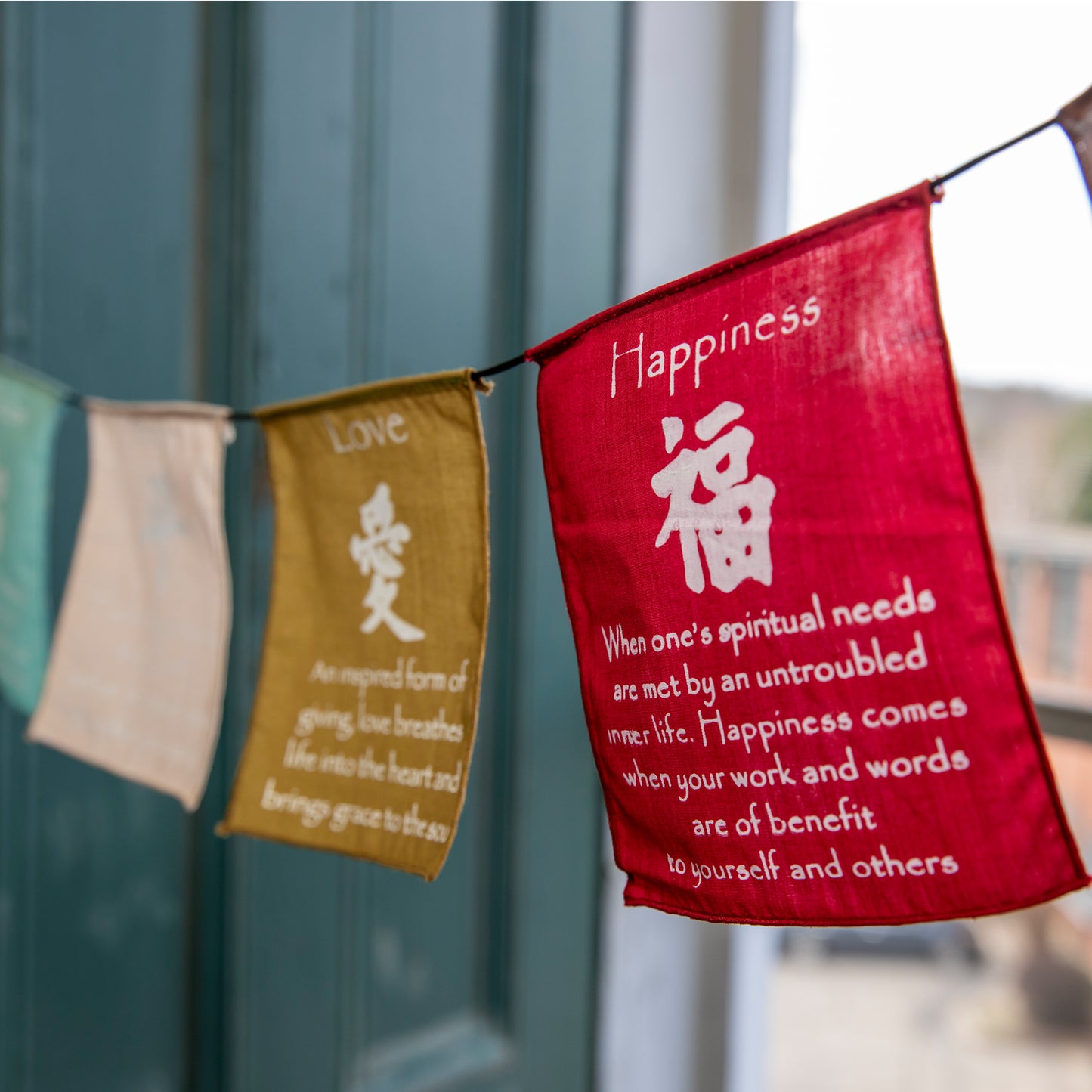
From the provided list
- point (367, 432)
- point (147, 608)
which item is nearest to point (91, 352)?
point (147, 608)

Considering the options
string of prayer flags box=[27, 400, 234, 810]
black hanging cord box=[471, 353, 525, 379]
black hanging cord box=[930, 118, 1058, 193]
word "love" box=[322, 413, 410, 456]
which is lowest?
string of prayer flags box=[27, 400, 234, 810]

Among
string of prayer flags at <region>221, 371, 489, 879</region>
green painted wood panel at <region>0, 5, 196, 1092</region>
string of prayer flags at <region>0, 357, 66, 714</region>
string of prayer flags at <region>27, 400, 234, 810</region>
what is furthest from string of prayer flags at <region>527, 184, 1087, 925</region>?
green painted wood panel at <region>0, 5, 196, 1092</region>

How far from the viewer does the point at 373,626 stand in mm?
685

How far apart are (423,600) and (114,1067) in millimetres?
783

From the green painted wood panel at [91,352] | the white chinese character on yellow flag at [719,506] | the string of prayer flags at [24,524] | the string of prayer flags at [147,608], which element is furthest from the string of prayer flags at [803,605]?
the green painted wood panel at [91,352]

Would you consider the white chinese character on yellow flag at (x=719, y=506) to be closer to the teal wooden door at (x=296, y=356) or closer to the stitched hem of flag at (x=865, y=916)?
the stitched hem of flag at (x=865, y=916)

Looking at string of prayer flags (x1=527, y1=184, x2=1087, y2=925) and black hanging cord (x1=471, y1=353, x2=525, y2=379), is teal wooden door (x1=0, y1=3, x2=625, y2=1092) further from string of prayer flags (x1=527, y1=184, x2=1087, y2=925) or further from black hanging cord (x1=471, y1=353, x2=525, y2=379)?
string of prayer flags (x1=527, y1=184, x2=1087, y2=925)

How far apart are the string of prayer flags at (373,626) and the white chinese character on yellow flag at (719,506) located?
6.3 inches

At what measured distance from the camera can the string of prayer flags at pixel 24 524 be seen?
82cm

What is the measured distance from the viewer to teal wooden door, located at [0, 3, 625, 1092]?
96 centimetres

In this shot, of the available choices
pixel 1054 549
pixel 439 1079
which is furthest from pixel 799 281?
pixel 439 1079

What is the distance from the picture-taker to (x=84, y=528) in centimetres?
81

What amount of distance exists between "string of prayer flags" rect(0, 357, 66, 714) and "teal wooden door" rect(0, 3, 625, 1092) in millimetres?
125

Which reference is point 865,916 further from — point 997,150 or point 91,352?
point 91,352
